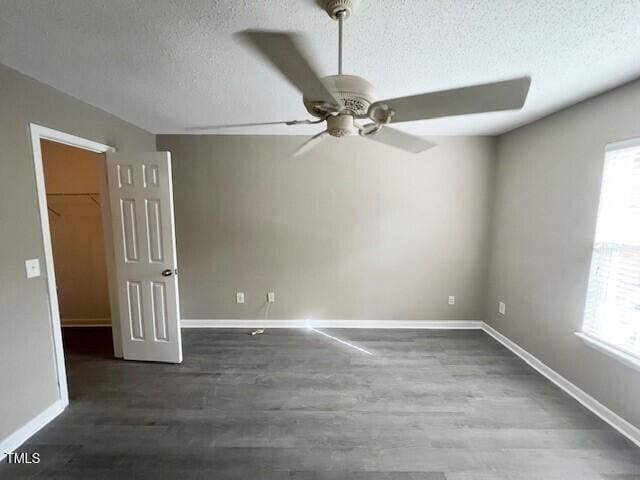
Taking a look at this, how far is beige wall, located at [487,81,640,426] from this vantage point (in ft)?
6.03

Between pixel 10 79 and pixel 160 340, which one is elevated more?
pixel 10 79

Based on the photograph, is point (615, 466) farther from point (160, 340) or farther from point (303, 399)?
point (160, 340)

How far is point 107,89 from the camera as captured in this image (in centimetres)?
191

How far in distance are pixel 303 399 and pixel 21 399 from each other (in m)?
1.84

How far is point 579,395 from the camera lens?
2.05 metres

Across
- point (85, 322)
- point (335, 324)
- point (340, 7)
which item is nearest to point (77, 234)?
point (85, 322)

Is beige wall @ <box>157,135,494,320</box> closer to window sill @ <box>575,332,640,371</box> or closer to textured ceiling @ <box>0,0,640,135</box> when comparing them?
textured ceiling @ <box>0,0,640,135</box>

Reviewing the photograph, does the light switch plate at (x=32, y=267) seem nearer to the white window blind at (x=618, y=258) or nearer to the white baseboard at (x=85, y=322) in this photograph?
the white baseboard at (x=85, y=322)

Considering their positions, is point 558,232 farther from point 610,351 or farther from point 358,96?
point 358,96

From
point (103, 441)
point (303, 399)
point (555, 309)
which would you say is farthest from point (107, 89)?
point (555, 309)

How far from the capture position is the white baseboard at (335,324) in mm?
3283

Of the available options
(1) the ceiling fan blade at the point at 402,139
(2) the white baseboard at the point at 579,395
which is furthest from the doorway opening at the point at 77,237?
(2) the white baseboard at the point at 579,395

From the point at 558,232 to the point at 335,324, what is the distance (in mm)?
2417

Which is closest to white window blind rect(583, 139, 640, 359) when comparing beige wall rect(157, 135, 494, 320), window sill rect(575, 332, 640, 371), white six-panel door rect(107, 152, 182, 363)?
window sill rect(575, 332, 640, 371)
